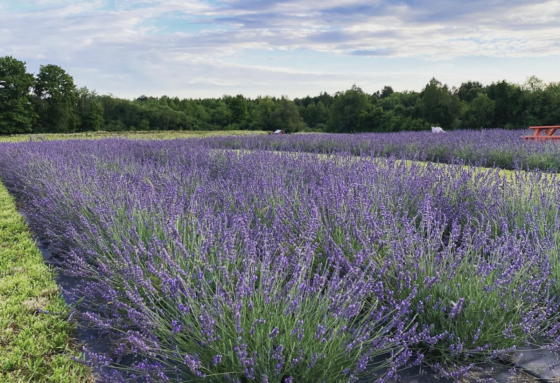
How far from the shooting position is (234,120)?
202 ft

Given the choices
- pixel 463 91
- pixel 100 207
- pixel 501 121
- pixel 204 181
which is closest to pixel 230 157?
pixel 204 181

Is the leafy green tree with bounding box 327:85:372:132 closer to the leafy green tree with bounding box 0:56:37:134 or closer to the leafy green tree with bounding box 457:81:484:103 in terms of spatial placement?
the leafy green tree with bounding box 457:81:484:103

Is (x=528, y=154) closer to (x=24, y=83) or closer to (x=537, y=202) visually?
(x=537, y=202)

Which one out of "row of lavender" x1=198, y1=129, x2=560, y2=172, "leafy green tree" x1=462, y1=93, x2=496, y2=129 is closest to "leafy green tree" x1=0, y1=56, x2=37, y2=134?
"row of lavender" x1=198, y1=129, x2=560, y2=172

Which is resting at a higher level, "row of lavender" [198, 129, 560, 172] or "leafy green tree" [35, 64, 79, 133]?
"leafy green tree" [35, 64, 79, 133]

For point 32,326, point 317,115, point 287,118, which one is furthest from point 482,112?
point 317,115

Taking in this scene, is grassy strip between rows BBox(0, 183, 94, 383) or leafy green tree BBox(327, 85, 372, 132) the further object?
leafy green tree BBox(327, 85, 372, 132)

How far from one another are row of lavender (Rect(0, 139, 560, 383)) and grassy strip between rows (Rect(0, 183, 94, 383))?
7.3 inches

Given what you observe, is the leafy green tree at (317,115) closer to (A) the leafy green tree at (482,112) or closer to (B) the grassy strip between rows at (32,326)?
(A) the leafy green tree at (482,112)

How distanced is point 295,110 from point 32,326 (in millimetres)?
47281

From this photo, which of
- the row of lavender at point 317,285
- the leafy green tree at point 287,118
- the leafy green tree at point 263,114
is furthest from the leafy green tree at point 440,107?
the row of lavender at point 317,285

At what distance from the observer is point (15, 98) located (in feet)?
122

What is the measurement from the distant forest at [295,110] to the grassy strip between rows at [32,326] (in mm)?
25757

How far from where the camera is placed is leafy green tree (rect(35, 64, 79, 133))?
39.9m
